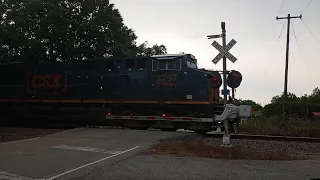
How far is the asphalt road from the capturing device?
7.10m

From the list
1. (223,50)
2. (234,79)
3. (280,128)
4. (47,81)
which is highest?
(223,50)

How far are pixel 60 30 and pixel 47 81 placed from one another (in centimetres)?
423

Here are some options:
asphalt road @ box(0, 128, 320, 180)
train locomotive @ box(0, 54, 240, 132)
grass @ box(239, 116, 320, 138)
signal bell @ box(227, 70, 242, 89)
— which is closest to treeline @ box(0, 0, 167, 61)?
train locomotive @ box(0, 54, 240, 132)

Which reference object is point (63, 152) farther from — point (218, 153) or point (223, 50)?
point (223, 50)

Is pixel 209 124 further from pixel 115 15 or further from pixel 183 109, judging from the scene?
pixel 115 15

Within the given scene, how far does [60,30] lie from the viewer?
22.2 m

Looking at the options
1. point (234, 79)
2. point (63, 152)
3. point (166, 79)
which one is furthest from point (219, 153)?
point (166, 79)

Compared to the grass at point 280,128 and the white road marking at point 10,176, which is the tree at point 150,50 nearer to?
the grass at point 280,128

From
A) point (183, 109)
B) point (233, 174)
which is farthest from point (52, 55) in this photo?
point (233, 174)

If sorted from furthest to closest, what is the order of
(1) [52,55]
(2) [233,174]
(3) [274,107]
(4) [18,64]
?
(3) [274,107]
(1) [52,55]
(4) [18,64]
(2) [233,174]

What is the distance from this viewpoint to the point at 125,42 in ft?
81.3

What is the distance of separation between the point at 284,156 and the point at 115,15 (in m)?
17.3

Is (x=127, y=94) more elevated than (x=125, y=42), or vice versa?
(x=125, y=42)

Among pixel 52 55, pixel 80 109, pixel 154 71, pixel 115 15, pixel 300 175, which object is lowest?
pixel 300 175
